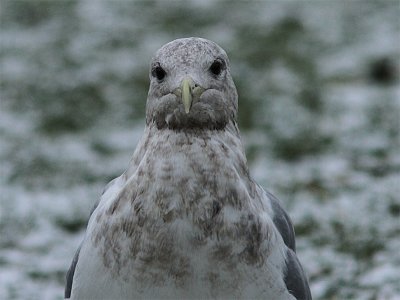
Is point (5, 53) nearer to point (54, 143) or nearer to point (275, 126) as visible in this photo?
point (54, 143)

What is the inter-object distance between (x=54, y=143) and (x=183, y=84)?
14.6 feet

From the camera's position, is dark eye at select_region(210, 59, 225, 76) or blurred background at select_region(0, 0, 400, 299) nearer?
dark eye at select_region(210, 59, 225, 76)

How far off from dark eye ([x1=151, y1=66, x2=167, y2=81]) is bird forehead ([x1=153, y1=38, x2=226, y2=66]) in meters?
0.03

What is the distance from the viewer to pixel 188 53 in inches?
125

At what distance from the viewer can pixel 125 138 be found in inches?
297

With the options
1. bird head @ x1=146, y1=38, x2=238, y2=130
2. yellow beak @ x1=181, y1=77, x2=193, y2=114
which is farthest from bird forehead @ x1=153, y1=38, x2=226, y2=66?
yellow beak @ x1=181, y1=77, x2=193, y2=114

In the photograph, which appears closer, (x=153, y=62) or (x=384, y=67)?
(x=153, y=62)

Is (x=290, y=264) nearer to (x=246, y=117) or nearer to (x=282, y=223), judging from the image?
(x=282, y=223)

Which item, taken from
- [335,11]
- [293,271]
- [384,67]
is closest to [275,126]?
[384,67]

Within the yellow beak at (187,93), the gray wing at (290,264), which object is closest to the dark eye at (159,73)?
the yellow beak at (187,93)

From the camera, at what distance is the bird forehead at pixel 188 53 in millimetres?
3174

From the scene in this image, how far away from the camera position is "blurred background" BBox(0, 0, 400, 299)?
565 centimetres

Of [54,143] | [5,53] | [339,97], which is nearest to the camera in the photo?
[54,143]

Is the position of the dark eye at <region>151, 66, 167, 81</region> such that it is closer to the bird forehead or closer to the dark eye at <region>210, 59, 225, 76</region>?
the bird forehead
